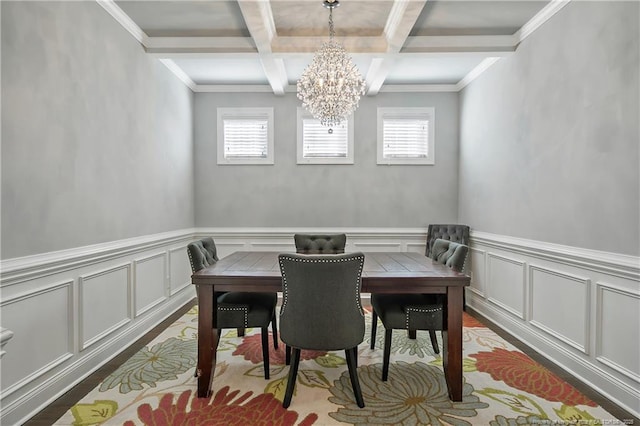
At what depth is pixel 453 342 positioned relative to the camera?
2.34 meters

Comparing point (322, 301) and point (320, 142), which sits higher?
point (320, 142)

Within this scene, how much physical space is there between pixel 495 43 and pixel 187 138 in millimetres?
3799

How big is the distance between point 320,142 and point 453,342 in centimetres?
333

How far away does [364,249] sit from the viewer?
4973mm

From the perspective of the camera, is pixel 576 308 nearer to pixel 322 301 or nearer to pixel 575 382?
pixel 575 382

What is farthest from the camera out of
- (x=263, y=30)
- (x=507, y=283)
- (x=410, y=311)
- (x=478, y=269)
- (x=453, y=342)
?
(x=478, y=269)

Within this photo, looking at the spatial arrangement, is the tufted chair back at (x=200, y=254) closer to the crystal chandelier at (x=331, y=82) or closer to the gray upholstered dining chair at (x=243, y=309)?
the gray upholstered dining chair at (x=243, y=309)

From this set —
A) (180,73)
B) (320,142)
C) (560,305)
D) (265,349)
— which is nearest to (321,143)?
(320,142)

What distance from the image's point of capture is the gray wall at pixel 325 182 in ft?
16.3

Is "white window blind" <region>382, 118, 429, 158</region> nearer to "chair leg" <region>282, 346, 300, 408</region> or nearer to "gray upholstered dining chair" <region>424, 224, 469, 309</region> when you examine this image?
"gray upholstered dining chair" <region>424, 224, 469, 309</region>

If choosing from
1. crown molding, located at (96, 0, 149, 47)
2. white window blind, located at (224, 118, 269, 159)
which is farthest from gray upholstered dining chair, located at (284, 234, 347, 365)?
crown molding, located at (96, 0, 149, 47)

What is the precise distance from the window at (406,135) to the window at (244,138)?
1595 millimetres

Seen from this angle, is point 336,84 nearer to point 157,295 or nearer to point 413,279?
point 413,279

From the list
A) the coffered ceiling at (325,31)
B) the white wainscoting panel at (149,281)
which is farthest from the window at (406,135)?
the white wainscoting panel at (149,281)
